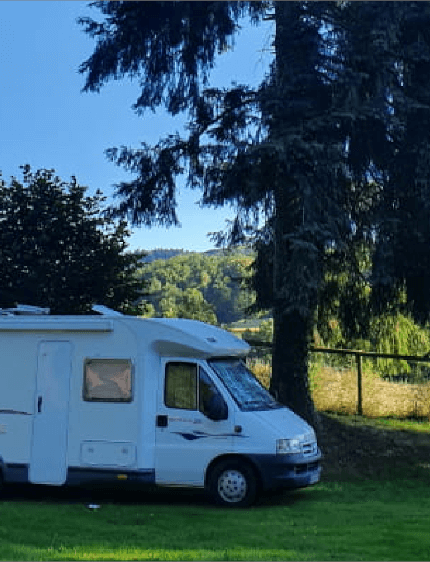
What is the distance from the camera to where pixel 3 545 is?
7.51m

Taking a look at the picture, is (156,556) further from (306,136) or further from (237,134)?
(237,134)

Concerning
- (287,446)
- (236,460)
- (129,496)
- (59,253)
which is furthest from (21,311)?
(59,253)

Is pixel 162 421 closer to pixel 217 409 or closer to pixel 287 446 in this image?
pixel 217 409

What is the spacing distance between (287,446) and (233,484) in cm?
88

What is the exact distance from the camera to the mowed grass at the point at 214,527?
7.20m

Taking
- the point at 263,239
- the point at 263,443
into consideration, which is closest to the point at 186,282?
the point at 263,239

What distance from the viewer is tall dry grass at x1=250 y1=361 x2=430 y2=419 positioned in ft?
60.6

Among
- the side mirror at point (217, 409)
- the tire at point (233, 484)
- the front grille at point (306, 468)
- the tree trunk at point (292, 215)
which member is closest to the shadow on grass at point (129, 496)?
the tire at point (233, 484)

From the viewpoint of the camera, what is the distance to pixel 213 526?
28.8 ft

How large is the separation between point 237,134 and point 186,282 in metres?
81.1

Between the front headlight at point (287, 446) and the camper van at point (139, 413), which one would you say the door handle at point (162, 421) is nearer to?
the camper van at point (139, 413)

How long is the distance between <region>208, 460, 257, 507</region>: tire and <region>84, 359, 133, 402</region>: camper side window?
63.6 inches

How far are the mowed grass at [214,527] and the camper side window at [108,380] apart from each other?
1.48 m

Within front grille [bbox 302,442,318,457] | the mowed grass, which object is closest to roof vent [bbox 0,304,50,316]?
the mowed grass
